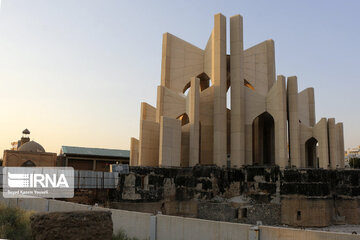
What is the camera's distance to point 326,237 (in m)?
6.17

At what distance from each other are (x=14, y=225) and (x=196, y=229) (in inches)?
184

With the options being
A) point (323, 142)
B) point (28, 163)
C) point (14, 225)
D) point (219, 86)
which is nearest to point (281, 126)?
point (323, 142)

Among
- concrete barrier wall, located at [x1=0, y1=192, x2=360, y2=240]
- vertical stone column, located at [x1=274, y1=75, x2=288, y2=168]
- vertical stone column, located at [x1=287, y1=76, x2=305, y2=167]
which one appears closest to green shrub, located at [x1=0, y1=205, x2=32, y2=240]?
concrete barrier wall, located at [x1=0, y1=192, x2=360, y2=240]

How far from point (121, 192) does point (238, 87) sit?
45.4 feet

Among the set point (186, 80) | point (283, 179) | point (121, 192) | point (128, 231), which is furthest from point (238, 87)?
point (128, 231)

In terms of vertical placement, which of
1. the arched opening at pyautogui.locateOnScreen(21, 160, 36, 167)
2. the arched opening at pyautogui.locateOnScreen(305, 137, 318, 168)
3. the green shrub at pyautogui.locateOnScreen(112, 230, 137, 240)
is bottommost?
the green shrub at pyautogui.locateOnScreen(112, 230, 137, 240)

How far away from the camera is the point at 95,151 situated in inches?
1780

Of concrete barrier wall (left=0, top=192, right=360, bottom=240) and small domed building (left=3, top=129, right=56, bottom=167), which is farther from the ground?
small domed building (left=3, top=129, right=56, bottom=167)

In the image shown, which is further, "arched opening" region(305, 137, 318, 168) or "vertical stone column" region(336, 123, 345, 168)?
"arched opening" region(305, 137, 318, 168)

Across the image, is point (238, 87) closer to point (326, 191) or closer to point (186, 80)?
point (186, 80)

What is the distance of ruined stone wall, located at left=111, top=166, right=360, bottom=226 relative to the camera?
2241cm

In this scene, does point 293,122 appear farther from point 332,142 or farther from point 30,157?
point 30,157

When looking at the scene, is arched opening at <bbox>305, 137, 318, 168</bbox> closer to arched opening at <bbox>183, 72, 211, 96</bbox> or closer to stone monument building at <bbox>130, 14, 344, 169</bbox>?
stone monument building at <bbox>130, 14, 344, 169</bbox>

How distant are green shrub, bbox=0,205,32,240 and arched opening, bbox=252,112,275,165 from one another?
84.0 feet
